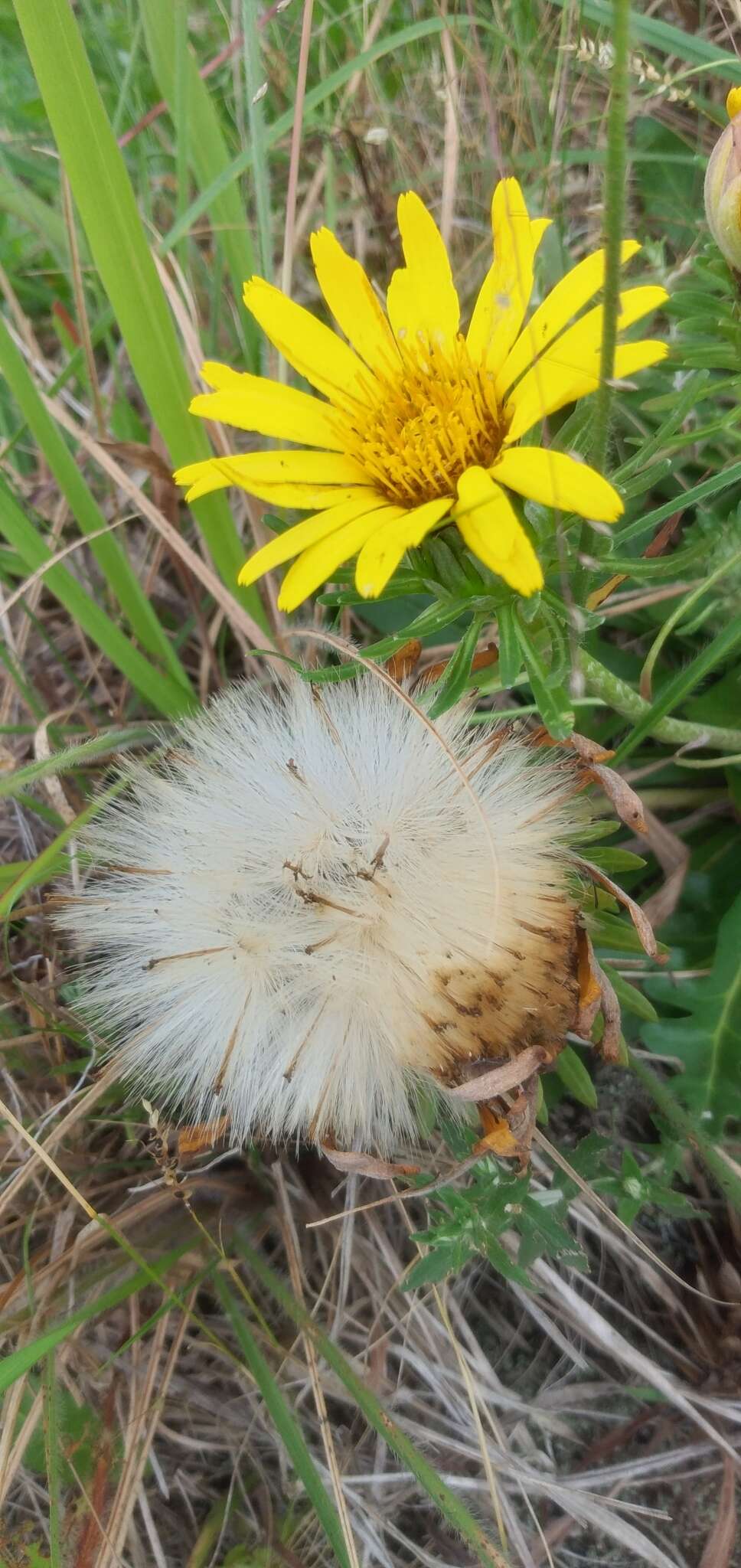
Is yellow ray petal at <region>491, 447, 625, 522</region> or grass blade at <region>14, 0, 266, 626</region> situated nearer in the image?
yellow ray petal at <region>491, 447, 625, 522</region>

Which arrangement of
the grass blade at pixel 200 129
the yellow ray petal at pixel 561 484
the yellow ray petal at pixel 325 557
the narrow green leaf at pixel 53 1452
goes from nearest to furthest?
the yellow ray petal at pixel 561 484, the yellow ray petal at pixel 325 557, the narrow green leaf at pixel 53 1452, the grass blade at pixel 200 129

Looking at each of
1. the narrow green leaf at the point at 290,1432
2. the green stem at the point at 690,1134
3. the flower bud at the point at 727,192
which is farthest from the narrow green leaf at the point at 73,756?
the flower bud at the point at 727,192

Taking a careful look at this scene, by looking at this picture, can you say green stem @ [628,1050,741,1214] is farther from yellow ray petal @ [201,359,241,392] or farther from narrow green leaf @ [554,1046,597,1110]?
yellow ray petal @ [201,359,241,392]

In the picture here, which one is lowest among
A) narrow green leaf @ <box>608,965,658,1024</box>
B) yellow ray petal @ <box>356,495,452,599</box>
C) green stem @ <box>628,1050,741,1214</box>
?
green stem @ <box>628,1050,741,1214</box>

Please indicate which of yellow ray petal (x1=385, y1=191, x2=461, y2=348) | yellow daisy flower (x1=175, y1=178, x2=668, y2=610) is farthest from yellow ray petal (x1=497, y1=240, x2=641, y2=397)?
yellow ray petal (x1=385, y1=191, x2=461, y2=348)

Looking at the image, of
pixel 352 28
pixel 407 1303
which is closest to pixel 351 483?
pixel 407 1303

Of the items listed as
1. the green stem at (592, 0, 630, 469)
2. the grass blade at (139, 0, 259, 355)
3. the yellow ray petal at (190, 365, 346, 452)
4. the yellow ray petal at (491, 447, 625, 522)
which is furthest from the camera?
the grass blade at (139, 0, 259, 355)

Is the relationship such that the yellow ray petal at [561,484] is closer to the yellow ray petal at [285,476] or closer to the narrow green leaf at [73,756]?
the yellow ray petal at [285,476]
